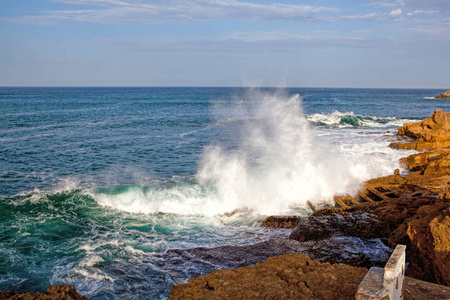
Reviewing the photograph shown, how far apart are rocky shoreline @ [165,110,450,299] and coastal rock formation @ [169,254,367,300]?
0.02m

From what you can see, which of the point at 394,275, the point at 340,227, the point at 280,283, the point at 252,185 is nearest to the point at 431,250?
the point at 394,275

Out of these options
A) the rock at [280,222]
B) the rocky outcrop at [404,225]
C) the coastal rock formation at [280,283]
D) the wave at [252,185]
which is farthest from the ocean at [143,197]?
the coastal rock formation at [280,283]

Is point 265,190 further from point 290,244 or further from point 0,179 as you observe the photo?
point 0,179

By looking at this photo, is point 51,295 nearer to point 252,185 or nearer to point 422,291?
point 422,291

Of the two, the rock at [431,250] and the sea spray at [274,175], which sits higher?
the rock at [431,250]

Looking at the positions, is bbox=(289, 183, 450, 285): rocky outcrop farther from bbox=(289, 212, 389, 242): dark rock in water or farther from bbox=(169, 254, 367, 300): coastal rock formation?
bbox=(169, 254, 367, 300): coastal rock formation

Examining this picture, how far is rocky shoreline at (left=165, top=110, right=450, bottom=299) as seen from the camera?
19.4ft

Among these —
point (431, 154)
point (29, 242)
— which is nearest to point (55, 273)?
point (29, 242)

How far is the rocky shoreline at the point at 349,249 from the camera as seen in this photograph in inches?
233

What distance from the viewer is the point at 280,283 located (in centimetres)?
603

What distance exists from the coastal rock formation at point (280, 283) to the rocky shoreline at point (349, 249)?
2 centimetres

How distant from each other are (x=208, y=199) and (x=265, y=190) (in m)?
2.47

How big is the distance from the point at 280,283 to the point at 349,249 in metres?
3.58

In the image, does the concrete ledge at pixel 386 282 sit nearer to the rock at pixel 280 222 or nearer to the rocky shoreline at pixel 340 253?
the rocky shoreline at pixel 340 253
